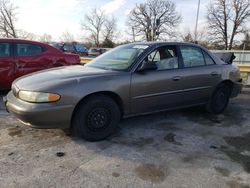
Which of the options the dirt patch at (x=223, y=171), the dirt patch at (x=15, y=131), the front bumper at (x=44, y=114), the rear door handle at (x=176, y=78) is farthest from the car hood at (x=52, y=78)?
the dirt patch at (x=223, y=171)

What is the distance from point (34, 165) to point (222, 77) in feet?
13.0

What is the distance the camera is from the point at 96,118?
3.92m

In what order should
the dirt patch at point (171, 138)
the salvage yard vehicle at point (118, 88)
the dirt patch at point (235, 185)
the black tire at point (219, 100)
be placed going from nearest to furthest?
the dirt patch at point (235, 185)
the salvage yard vehicle at point (118, 88)
the dirt patch at point (171, 138)
the black tire at point (219, 100)

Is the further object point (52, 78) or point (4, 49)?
point (4, 49)

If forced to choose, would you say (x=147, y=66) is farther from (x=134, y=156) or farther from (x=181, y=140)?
(x=134, y=156)

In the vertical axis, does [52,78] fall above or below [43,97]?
above

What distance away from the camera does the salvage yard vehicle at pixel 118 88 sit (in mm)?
3568

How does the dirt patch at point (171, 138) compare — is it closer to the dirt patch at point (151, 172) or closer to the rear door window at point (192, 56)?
the dirt patch at point (151, 172)

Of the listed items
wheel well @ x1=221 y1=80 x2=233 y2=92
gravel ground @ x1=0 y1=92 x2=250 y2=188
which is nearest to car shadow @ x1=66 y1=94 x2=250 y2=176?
gravel ground @ x1=0 y1=92 x2=250 y2=188

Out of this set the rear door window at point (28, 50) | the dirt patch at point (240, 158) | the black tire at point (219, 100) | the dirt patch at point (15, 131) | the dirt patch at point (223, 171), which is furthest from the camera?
the rear door window at point (28, 50)

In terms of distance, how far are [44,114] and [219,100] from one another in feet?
12.0

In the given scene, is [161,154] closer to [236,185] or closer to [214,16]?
[236,185]

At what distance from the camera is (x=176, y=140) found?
4102mm

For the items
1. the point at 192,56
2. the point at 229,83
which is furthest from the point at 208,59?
the point at 229,83
